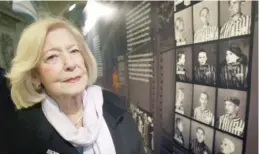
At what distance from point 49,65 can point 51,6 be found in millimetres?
277

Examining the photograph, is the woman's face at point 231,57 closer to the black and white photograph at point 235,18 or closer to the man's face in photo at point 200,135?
the black and white photograph at point 235,18

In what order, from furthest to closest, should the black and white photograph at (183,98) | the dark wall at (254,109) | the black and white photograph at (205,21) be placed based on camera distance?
the black and white photograph at (183,98) → the black and white photograph at (205,21) → the dark wall at (254,109)

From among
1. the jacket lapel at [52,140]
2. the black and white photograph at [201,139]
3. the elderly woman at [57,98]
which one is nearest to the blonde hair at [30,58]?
the elderly woman at [57,98]

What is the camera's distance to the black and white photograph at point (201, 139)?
128cm

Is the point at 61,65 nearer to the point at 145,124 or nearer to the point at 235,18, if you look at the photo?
the point at 145,124

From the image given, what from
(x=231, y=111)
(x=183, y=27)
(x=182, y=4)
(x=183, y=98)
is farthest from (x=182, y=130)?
(x=182, y=4)

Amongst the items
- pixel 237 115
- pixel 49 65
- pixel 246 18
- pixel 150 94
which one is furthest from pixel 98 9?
pixel 237 115

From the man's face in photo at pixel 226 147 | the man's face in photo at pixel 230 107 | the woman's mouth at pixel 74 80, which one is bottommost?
the man's face in photo at pixel 226 147

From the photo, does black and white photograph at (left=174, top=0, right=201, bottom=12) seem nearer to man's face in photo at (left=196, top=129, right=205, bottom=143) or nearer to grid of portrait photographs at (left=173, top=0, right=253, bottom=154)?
grid of portrait photographs at (left=173, top=0, right=253, bottom=154)

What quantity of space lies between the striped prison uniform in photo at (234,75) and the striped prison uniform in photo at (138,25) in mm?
378

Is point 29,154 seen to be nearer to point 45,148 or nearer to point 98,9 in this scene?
point 45,148

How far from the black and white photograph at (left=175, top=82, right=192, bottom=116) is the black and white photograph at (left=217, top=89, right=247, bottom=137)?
144 millimetres

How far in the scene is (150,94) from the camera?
139 centimetres

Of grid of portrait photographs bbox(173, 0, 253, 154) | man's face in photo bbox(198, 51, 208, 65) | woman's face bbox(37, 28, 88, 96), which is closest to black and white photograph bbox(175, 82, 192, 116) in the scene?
grid of portrait photographs bbox(173, 0, 253, 154)
